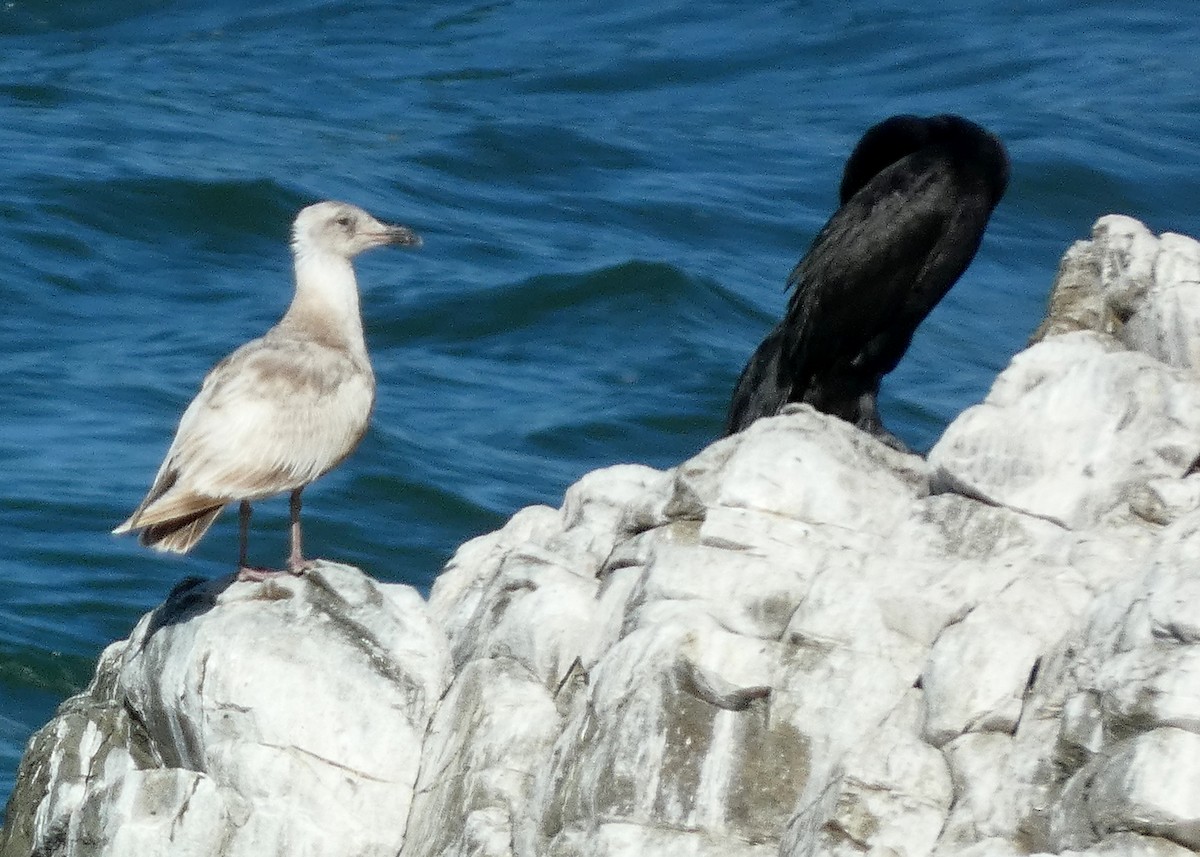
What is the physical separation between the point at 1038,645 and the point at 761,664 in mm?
902

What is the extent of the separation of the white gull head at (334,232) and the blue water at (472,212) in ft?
19.6

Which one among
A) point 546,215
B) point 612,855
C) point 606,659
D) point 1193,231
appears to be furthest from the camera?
point 546,215

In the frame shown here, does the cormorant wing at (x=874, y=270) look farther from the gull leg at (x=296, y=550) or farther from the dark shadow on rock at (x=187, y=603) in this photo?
the dark shadow on rock at (x=187, y=603)

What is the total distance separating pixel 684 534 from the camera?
22.4ft

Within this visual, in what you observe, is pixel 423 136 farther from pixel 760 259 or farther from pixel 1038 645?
pixel 1038 645

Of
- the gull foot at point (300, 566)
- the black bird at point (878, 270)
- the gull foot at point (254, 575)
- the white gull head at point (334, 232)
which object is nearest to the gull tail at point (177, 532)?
the gull foot at point (254, 575)

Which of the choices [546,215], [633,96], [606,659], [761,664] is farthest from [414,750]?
[633,96]

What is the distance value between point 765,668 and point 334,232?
3.35 metres

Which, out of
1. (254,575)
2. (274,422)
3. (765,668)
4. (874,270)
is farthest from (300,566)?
(874,270)

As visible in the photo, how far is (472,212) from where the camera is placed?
27.0 metres

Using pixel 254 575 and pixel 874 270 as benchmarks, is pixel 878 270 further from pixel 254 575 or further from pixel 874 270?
pixel 254 575

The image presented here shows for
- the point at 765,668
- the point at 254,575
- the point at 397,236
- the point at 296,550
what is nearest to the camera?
the point at 765,668

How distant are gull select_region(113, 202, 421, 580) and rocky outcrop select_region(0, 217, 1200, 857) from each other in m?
0.39

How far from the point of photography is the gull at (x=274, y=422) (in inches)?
292
